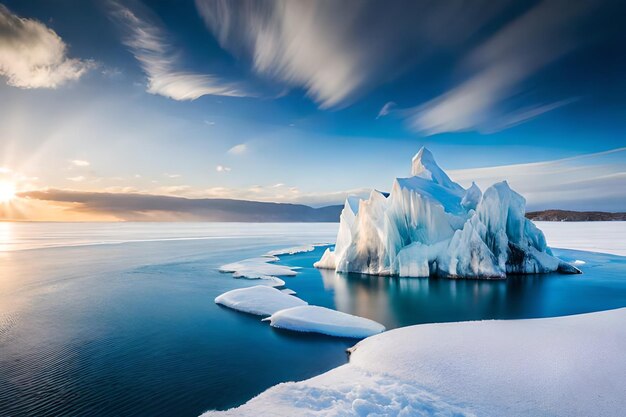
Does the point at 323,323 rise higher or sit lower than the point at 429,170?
lower

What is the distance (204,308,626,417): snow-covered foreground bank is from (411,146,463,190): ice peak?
57.9 feet

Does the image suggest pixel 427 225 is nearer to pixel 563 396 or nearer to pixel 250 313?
pixel 250 313

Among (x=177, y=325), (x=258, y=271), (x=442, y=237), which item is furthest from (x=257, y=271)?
(x=442, y=237)

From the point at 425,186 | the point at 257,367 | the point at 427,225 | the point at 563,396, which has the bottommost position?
the point at 257,367

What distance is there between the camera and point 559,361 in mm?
6379

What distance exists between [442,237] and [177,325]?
47.8ft

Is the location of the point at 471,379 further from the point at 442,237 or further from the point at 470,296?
the point at 442,237

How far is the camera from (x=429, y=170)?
82.9 ft

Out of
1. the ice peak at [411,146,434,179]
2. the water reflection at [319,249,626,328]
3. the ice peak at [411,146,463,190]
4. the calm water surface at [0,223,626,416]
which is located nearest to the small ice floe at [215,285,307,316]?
the calm water surface at [0,223,626,416]

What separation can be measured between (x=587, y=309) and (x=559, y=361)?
26.7 ft

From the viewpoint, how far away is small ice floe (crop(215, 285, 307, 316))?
11.8 metres

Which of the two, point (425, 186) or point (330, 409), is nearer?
point (330, 409)

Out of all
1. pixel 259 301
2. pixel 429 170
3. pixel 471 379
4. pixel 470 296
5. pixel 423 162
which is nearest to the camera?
pixel 471 379

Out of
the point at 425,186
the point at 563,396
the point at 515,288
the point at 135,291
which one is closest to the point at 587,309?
the point at 515,288
